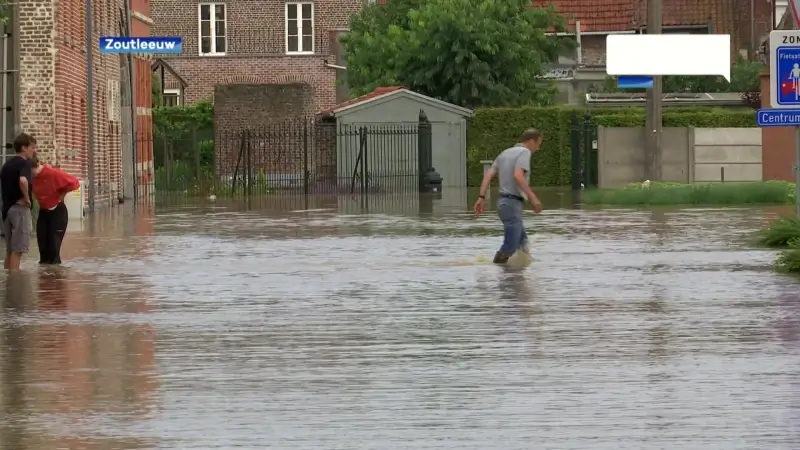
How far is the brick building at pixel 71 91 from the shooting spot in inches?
1396

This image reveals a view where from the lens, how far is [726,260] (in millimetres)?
20234

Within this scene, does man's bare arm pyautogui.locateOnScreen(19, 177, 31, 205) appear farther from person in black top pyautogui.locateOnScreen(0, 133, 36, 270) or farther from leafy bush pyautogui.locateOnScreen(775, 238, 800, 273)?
leafy bush pyautogui.locateOnScreen(775, 238, 800, 273)

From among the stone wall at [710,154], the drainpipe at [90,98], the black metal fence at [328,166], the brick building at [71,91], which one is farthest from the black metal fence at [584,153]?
the drainpipe at [90,98]

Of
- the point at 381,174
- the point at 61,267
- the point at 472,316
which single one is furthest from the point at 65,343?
the point at 381,174

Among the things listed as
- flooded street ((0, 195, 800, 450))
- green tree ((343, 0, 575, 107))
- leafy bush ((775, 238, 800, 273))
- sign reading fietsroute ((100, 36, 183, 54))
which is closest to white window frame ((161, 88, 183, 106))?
green tree ((343, 0, 575, 107))

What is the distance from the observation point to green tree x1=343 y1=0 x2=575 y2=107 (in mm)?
54656

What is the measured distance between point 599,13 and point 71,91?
33.6 m

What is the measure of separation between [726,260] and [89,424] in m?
11.9

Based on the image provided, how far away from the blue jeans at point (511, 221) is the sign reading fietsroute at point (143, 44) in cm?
1485

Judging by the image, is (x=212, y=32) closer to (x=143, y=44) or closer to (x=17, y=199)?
(x=143, y=44)

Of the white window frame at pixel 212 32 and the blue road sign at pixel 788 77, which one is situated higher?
the white window frame at pixel 212 32

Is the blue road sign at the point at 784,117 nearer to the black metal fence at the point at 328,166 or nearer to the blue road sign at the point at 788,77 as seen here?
the blue road sign at the point at 788,77

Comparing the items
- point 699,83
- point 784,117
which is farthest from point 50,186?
point 699,83

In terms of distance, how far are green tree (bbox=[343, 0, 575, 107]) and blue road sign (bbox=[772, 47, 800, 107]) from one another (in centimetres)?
3532
